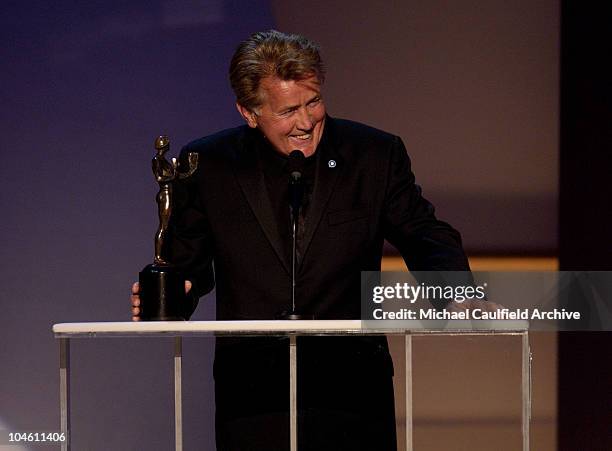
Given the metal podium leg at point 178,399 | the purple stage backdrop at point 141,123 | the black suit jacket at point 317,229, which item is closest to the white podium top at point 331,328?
the metal podium leg at point 178,399

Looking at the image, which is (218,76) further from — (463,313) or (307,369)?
(463,313)

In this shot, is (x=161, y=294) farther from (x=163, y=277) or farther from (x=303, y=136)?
(x=303, y=136)

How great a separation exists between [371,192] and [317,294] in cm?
28

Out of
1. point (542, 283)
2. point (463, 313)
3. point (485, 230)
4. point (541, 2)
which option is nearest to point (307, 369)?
point (463, 313)

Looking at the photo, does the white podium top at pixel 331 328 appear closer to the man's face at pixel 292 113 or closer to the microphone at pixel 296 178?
the microphone at pixel 296 178

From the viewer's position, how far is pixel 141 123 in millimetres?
3611

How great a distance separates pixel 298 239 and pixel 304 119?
11.1 inches

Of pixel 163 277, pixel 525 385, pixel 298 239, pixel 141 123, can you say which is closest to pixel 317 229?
pixel 298 239

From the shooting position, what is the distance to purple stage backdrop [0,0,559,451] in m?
3.60

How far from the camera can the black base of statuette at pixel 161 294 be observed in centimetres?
200

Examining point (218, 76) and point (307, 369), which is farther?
point (218, 76)

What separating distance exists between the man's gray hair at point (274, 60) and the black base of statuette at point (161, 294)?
1.74 feet

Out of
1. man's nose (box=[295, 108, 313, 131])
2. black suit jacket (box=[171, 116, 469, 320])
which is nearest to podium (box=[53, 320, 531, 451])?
black suit jacket (box=[171, 116, 469, 320])

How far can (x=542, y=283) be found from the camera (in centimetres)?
329
